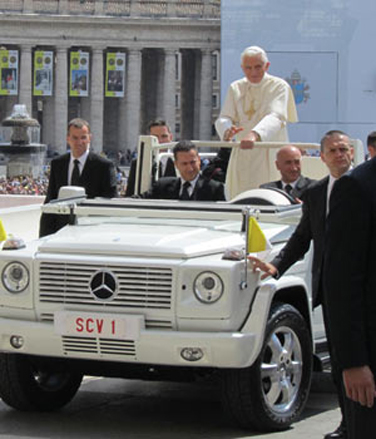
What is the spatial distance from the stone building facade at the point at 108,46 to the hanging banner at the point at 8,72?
4.58 metres

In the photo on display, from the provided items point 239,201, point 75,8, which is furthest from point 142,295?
point 75,8

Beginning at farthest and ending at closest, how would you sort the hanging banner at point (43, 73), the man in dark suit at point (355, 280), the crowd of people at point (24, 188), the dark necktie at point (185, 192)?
the hanging banner at point (43, 73) → the crowd of people at point (24, 188) → the dark necktie at point (185, 192) → the man in dark suit at point (355, 280)

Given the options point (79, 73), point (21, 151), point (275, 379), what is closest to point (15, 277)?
point (275, 379)

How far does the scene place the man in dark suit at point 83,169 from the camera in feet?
32.2

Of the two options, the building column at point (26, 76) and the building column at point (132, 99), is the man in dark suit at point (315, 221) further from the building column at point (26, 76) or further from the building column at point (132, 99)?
the building column at point (26, 76)

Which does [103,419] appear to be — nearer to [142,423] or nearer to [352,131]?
[142,423]

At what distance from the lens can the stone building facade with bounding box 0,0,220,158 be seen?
358 ft

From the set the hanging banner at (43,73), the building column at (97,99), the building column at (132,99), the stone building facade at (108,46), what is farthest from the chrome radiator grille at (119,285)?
the building column at (132,99)

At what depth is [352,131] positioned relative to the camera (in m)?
48.0

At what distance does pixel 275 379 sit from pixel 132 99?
10315 cm

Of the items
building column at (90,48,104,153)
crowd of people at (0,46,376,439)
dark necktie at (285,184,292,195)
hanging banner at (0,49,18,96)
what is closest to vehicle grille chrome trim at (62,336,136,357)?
crowd of people at (0,46,376,439)

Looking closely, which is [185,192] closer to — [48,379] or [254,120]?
[254,120]

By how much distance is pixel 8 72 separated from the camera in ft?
334

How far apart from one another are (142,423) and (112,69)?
97507mm
